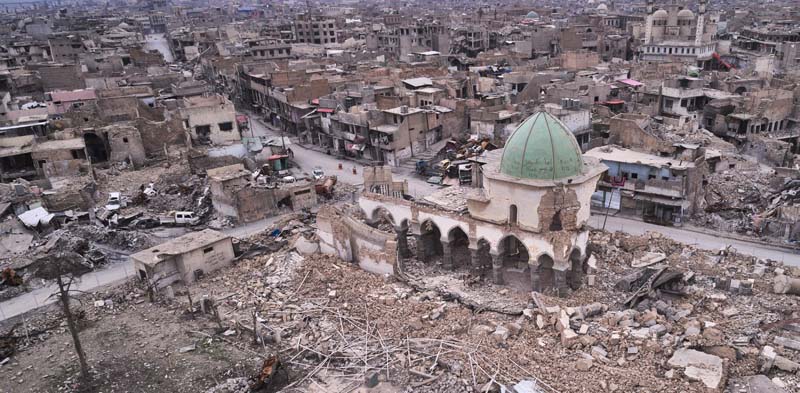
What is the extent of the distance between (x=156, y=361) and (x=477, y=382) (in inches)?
450

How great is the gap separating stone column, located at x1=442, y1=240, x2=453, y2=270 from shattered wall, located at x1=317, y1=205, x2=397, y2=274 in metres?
2.65

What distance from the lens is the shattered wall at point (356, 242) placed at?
26797 mm

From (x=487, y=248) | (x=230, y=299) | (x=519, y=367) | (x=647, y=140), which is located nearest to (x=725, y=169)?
(x=647, y=140)

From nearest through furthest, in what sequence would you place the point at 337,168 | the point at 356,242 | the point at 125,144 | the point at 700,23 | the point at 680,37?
1. the point at 356,242
2. the point at 125,144
3. the point at 337,168
4. the point at 700,23
5. the point at 680,37

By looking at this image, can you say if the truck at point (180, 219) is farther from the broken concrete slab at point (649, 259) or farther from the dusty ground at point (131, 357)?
the broken concrete slab at point (649, 259)

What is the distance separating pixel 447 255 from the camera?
28188mm

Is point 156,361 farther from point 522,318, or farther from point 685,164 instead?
point 685,164

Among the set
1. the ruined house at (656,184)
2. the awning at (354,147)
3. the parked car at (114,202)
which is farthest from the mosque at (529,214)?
the awning at (354,147)

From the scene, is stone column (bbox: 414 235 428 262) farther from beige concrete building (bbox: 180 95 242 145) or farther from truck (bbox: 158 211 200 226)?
beige concrete building (bbox: 180 95 242 145)

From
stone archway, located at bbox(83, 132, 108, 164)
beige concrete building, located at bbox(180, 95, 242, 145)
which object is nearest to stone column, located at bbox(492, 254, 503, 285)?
beige concrete building, located at bbox(180, 95, 242, 145)

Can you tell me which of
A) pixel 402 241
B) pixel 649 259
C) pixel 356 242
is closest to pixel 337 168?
pixel 402 241

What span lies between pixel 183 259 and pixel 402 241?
10510 mm

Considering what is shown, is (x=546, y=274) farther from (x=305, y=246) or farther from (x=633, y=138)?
(x=633, y=138)

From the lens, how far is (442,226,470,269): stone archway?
1100 inches
